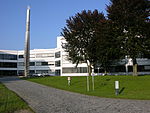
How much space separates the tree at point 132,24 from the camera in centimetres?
3262

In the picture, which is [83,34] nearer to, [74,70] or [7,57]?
[74,70]

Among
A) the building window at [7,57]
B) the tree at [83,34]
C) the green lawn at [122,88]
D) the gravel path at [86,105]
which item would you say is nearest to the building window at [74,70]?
the tree at [83,34]

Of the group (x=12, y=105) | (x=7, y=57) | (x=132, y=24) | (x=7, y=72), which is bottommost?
(x=7, y=72)

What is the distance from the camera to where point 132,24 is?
109ft

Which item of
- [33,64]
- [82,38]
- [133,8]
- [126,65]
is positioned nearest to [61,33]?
[82,38]

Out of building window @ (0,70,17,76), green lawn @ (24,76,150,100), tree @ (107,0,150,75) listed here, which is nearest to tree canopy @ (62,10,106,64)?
tree @ (107,0,150,75)

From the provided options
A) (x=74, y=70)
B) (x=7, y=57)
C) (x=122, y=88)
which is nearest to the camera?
(x=122, y=88)

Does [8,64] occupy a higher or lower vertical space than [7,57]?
lower

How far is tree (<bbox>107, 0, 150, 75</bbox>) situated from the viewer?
107 ft

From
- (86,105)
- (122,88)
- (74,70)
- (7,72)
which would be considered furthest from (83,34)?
(7,72)

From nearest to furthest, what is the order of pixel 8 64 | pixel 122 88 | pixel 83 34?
pixel 122 88 < pixel 83 34 < pixel 8 64

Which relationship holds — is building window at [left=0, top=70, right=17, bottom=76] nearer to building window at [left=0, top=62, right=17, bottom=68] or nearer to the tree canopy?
building window at [left=0, top=62, right=17, bottom=68]

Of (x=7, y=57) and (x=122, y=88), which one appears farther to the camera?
(x=7, y=57)

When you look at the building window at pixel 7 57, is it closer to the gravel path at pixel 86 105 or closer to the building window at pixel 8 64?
the building window at pixel 8 64
